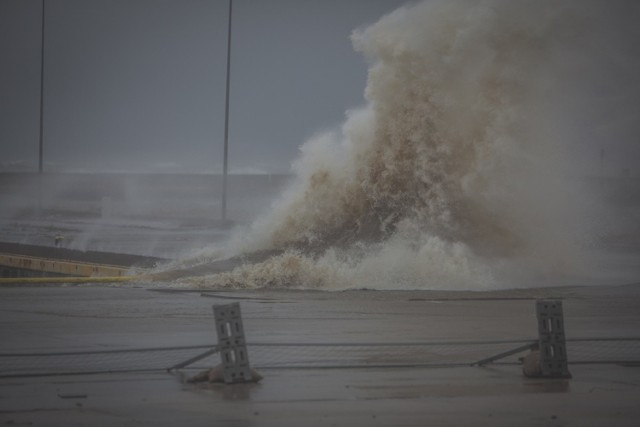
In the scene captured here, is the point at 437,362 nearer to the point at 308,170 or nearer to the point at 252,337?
the point at 252,337

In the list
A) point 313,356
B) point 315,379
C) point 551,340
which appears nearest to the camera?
point 315,379

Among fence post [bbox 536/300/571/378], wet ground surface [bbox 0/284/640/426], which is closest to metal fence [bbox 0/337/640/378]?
wet ground surface [bbox 0/284/640/426]

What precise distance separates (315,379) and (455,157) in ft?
65.0

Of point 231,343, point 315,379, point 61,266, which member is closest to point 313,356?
point 315,379

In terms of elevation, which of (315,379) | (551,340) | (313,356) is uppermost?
(313,356)

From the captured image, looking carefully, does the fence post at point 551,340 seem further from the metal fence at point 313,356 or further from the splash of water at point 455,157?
the splash of water at point 455,157

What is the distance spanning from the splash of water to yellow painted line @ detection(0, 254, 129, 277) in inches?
132

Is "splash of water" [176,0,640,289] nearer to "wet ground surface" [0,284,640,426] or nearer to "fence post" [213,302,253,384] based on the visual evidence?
"wet ground surface" [0,284,640,426]

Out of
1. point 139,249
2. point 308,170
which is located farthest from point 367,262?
point 139,249

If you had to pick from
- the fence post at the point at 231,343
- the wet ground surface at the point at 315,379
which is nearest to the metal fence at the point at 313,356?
the wet ground surface at the point at 315,379

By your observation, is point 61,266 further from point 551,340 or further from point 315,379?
point 551,340

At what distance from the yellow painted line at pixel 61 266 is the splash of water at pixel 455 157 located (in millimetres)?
3347

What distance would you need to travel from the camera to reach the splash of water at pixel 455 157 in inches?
1271

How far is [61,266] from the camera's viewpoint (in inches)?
1388
